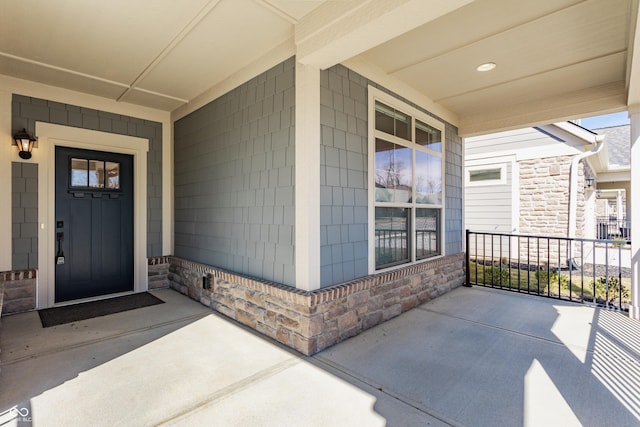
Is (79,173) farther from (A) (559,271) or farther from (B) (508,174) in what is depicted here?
(B) (508,174)

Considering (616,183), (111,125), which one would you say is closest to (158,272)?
(111,125)

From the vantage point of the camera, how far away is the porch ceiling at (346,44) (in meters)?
2.53

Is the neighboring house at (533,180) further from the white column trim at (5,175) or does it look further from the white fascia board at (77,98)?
the white column trim at (5,175)

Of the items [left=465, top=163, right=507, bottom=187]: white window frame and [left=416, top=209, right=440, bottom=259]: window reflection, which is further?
[left=465, top=163, right=507, bottom=187]: white window frame

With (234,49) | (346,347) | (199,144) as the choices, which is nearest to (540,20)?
(234,49)

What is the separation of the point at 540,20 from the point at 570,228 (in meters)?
5.45

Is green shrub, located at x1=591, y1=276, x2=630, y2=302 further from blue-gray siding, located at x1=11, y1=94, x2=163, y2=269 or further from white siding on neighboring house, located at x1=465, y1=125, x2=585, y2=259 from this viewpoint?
blue-gray siding, located at x1=11, y1=94, x2=163, y2=269

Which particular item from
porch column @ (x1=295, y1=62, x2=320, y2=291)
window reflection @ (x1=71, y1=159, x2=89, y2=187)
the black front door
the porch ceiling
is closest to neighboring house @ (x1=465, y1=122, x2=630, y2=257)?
the porch ceiling

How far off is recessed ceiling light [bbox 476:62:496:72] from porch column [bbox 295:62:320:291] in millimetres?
2009

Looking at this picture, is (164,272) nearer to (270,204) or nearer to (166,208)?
(166,208)

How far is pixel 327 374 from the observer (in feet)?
8.05

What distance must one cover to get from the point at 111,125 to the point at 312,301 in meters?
4.11

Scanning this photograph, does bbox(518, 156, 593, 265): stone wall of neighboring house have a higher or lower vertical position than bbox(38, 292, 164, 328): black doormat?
higher

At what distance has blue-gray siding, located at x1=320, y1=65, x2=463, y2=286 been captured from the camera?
3055 millimetres
